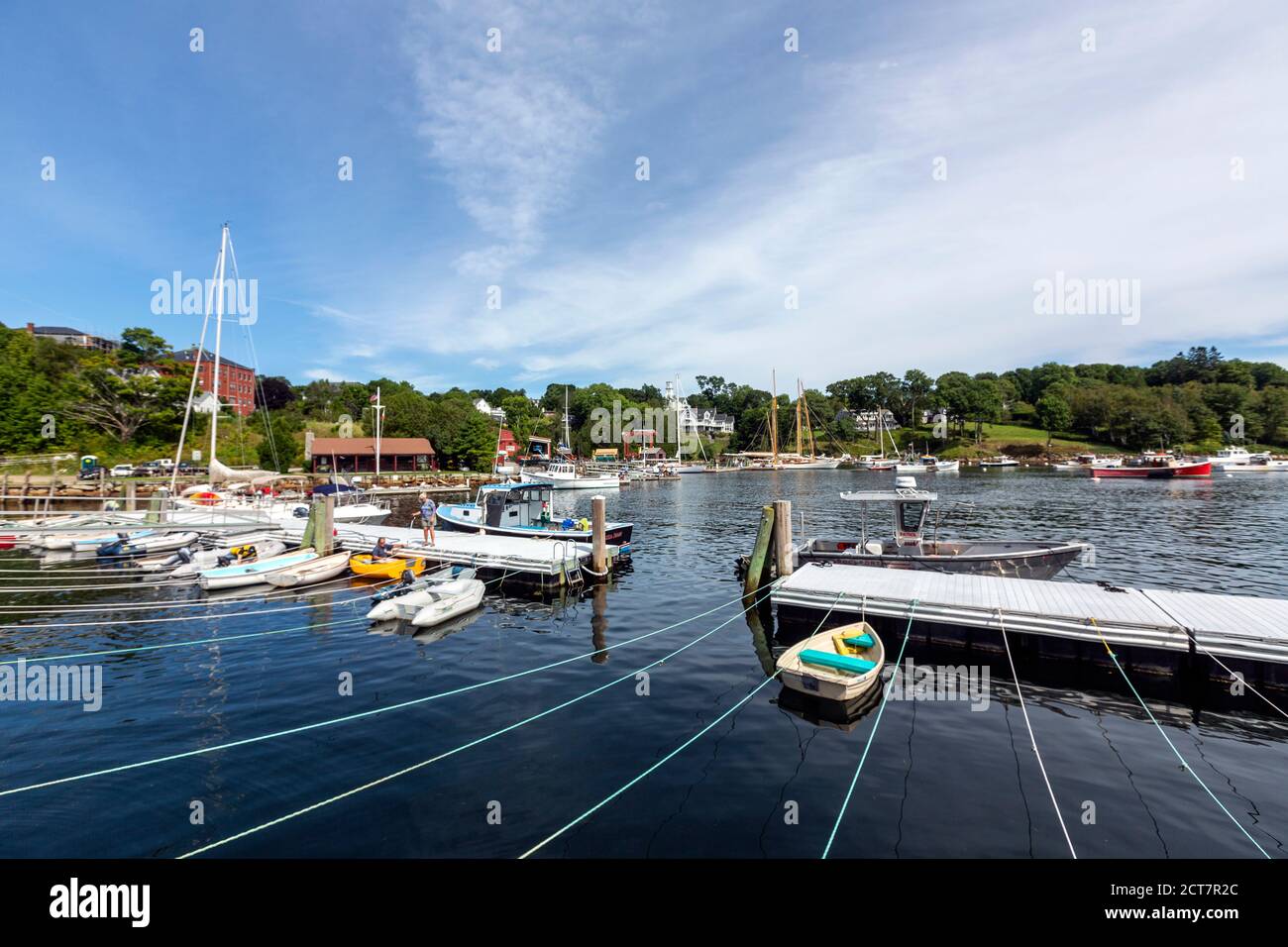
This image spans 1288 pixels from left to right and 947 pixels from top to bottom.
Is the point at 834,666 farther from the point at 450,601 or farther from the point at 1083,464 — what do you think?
the point at 1083,464

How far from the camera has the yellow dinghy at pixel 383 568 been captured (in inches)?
982

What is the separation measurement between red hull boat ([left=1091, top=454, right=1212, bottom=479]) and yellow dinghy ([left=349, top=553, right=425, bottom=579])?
4187 inches

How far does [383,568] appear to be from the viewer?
25062mm

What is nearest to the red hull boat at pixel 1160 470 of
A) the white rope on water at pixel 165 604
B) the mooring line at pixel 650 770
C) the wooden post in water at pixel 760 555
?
the wooden post in water at pixel 760 555

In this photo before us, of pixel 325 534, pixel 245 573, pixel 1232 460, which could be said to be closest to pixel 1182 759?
pixel 245 573

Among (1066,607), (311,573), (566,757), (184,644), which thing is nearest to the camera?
(566,757)

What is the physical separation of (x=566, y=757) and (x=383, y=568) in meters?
17.2

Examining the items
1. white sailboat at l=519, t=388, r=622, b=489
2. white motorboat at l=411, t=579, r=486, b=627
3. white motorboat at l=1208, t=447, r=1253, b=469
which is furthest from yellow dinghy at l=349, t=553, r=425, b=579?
white motorboat at l=1208, t=447, r=1253, b=469
